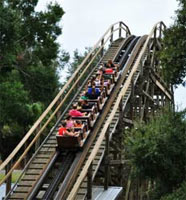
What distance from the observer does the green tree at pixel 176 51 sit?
37.9 ft

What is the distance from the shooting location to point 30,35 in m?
18.0

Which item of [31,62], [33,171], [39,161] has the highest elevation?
[31,62]

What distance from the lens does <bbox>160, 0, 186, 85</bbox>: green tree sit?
11.6m

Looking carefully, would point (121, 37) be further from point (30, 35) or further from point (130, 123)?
point (130, 123)

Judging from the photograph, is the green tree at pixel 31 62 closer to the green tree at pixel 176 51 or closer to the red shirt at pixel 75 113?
the red shirt at pixel 75 113

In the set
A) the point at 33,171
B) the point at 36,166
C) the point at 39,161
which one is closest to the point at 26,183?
the point at 33,171

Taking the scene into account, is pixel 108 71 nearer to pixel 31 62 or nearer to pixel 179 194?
pixel 31 62

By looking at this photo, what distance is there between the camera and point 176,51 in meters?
11.5

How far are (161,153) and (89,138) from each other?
8.59 ft

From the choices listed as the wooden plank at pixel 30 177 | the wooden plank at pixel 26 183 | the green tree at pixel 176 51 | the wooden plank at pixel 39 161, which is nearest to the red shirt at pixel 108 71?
the green tree at pixel 176 51

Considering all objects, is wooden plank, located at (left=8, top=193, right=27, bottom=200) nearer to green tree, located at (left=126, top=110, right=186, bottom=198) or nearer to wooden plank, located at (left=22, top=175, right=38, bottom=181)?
wooden plank, located at (left=22, top=175, right=38, bottom=181)

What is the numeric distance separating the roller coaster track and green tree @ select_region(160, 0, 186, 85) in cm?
175

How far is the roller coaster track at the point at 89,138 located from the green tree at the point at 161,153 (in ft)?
2.85

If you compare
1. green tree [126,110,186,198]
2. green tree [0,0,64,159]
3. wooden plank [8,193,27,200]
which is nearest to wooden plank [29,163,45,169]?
wooden plank [8,193,27,200]
